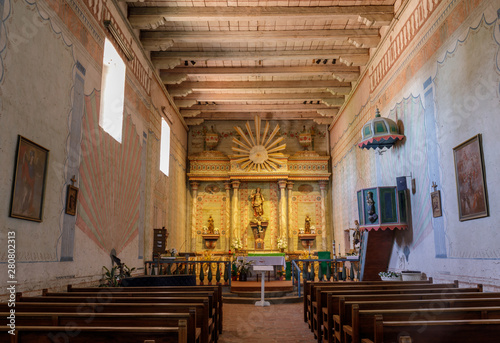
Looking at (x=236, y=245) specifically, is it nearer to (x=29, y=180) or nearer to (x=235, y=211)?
(x=235, y=211)

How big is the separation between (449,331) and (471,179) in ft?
12.4

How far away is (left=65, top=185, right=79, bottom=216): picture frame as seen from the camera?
6.42 m

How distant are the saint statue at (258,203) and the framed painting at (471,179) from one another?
11.0 metres

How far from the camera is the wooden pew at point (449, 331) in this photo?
2.96m

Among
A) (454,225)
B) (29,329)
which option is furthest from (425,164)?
(29,329)

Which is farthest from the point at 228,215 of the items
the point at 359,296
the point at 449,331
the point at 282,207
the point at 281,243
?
the point at 449,331

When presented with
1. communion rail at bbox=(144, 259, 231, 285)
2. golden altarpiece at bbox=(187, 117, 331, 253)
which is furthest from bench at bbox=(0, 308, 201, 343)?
golden altarpiece at bbox=(187, 117, 331, 253)

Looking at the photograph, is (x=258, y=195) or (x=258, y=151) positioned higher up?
(x=258, y=151)

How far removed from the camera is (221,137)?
59.8 ft

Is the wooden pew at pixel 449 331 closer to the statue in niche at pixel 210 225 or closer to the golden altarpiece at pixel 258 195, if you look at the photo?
the golden altarpiece at pixel 258 195

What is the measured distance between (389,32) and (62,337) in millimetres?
9673

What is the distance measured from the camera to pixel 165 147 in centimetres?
1403

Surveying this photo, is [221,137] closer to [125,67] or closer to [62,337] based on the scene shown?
[125,67]

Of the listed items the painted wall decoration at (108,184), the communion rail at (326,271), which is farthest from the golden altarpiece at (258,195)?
the painted wall decoration at (108,184)
